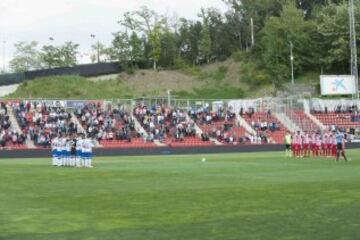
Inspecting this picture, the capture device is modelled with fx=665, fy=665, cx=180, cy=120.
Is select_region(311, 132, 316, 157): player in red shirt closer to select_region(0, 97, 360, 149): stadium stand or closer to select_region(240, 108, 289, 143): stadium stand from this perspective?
select_region(0, 97, 360, 149): stadium stand

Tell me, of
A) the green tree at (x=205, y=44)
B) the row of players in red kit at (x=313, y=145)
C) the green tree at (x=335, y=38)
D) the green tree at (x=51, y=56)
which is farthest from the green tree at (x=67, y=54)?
the row of players in red kit at (x=313, y=145)

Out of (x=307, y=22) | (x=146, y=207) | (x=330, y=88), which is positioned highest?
(x=307, y=22)

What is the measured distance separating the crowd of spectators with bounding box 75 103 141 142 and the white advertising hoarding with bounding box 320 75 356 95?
26.0 m

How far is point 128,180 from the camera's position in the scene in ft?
77.9

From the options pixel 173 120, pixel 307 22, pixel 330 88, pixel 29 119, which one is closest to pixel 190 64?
pixel 307 22

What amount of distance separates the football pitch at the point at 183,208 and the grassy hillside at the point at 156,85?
213 ft

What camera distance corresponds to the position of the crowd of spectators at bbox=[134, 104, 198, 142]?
62062 mm

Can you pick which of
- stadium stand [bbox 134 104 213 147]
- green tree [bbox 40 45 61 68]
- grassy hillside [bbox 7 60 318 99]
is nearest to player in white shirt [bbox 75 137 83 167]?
stadium stand [bbox 134 104 213 147]

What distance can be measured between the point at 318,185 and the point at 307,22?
3142 inches

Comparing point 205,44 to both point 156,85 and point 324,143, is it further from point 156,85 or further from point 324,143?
point 324,143

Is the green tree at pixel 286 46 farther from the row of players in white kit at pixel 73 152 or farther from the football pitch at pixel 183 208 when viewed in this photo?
the football pitch at pixel 183 208

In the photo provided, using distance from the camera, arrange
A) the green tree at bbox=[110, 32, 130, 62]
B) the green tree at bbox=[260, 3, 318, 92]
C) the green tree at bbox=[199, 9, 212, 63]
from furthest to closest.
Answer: the green tree at bbox=[199, 9, 212, 63] → the green tree at bbox=[110, 32, 130, 62] → the green tree at bbox=[260, 3, 318, 92]

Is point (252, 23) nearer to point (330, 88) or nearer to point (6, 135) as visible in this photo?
point (330, 88)

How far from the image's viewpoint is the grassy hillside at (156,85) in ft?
290
